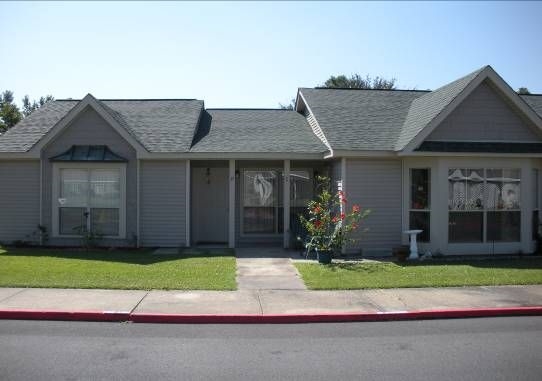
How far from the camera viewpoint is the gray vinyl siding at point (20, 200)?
16.2m

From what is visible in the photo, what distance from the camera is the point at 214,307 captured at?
8852mm

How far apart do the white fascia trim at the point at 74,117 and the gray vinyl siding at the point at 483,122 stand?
8.67 meters

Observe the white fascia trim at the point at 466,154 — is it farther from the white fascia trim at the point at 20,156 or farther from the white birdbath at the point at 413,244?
the white fascia trim at the point at 20,156

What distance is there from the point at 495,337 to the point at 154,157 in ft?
36.0

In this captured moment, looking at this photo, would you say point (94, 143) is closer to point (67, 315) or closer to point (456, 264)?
point (67, 315)

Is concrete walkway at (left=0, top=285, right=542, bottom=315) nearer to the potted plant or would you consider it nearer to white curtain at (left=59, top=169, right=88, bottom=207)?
the potted plant

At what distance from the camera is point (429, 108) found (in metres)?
15.9

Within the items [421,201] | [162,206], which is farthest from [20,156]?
[421,201]

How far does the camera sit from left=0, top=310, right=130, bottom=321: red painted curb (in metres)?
8.30

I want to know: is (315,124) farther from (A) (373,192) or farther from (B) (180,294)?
(B) (180,294)

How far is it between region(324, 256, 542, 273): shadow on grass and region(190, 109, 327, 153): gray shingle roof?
4367 mm

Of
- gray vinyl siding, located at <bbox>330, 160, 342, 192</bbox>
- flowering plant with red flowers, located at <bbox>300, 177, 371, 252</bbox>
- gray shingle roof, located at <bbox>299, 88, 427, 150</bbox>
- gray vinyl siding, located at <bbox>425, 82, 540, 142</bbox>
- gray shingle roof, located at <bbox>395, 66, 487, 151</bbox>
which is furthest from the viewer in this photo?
gray vinyl siding, located at <bbox>330, 160, 342, 192</bbox>

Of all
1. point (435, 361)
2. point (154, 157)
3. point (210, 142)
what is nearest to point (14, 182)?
point (154, 157)

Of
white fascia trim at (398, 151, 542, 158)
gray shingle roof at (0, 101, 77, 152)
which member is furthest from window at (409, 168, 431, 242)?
gray shingle roof at (0, 101, 77, 152)
